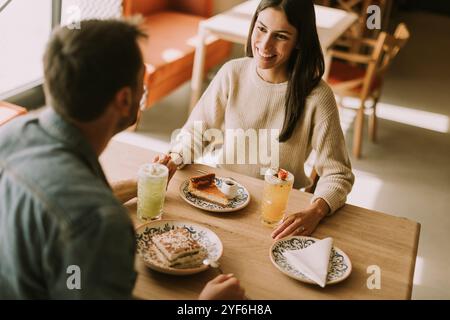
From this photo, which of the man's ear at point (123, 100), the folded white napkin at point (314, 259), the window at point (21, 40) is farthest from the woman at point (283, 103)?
the window at point (21, 40)

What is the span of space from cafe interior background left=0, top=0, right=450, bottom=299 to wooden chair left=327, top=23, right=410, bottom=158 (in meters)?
0.29

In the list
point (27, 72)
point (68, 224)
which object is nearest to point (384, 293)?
point (68, 224)

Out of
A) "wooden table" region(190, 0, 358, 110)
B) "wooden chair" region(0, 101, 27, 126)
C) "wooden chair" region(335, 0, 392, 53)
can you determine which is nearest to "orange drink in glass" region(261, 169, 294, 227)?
"wooden chair" region(0, 101, 27, 126)

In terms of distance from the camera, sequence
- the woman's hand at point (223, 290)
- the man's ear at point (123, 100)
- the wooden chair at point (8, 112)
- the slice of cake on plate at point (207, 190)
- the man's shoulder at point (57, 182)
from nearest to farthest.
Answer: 1. the man's shoulder at point (57, 182)
2. the man's ear at point (123, 100)
3. the woman's hand at point (223, 290)
4. the slice of cake on plate at point (207, 190)
5. the wooden chair at point (8, 112)

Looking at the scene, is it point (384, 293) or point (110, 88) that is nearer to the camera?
point (110, 88)

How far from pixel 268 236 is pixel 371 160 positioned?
244 cm

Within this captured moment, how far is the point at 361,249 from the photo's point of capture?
1401 millimetres

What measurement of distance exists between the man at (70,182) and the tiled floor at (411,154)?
193cm

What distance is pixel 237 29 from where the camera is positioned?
11.3 ft

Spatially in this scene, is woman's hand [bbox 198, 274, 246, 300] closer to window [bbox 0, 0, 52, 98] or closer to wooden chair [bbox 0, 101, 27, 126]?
wooden chair [bbox 0, 101, 27, 126]

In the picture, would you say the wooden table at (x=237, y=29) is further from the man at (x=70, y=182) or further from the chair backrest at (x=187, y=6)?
the man at (x=70, y=182)

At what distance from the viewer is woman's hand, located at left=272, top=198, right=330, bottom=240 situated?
1.42 m

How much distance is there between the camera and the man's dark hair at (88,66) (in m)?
0.96

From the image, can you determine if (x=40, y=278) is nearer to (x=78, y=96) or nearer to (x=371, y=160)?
(x=78, y=96)
